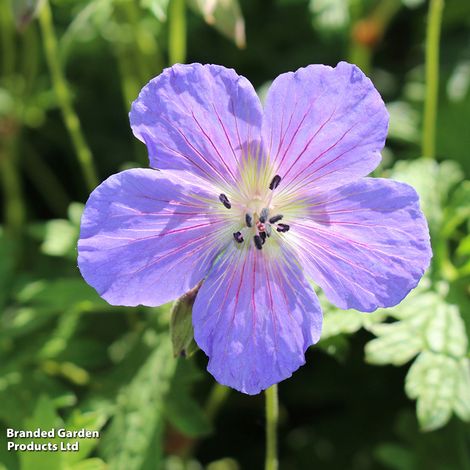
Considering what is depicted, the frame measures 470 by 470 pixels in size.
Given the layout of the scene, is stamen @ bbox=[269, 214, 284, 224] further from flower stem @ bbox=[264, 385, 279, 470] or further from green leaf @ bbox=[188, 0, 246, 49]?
green leaf @ bbox=[188, 0, 246, 49]

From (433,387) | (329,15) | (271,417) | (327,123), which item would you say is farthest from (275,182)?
(329,15)

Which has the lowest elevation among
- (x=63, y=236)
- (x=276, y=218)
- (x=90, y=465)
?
(x=90, y=465)

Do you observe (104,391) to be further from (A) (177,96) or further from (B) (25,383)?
(A) (177,96)

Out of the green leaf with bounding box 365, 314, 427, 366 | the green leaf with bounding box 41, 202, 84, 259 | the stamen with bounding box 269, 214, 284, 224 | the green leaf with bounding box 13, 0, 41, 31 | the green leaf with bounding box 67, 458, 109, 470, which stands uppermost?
the green leaf with bounding box 13, 0, 41, 31

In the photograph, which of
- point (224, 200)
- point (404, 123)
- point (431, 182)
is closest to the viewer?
point (224, 200)

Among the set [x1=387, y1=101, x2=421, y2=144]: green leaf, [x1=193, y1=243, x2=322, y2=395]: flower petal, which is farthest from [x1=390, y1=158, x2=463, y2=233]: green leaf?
[x1=193, y1=243, x2=322, y2=395]: flower petal

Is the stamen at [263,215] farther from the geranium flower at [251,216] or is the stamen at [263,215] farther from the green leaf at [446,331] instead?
the green leaf at [446,331]

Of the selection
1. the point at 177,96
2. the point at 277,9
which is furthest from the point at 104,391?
the point at 277,9

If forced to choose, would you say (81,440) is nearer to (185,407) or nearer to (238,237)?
(185,407)
